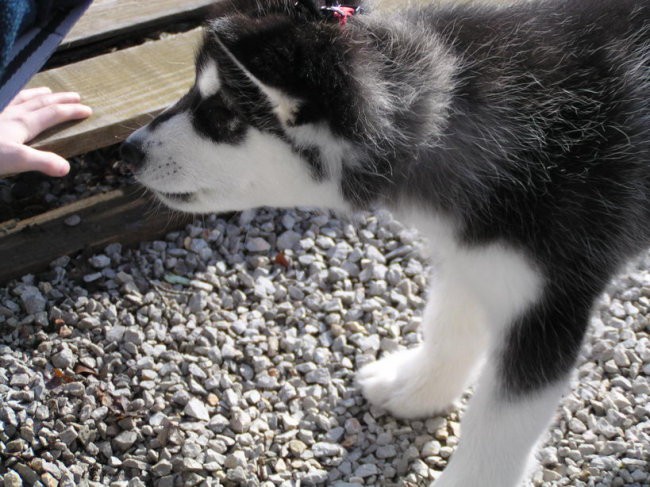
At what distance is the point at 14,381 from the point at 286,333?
2.97 ft

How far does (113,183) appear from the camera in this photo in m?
3.46

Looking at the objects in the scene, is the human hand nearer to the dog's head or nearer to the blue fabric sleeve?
the blue fabric sleeve

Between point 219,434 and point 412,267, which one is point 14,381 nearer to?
point 219,434

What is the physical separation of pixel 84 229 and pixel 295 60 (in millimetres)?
1691

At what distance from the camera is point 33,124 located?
293 cm

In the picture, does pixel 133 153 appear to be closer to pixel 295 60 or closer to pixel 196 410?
pixel 295 60

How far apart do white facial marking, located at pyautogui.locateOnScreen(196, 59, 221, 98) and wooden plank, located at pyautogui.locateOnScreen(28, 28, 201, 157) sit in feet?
3.06

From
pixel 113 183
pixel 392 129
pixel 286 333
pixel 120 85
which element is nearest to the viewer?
pixel 392 129

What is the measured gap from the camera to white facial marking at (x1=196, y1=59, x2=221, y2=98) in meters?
2.04

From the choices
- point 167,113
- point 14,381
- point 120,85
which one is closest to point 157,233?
point 120,85

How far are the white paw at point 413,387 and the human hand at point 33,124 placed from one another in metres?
1.25

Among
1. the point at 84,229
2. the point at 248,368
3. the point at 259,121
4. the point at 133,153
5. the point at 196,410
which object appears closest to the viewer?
the point at 259,121

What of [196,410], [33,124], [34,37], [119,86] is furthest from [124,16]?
[196,410]

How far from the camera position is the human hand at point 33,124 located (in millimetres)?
2756
